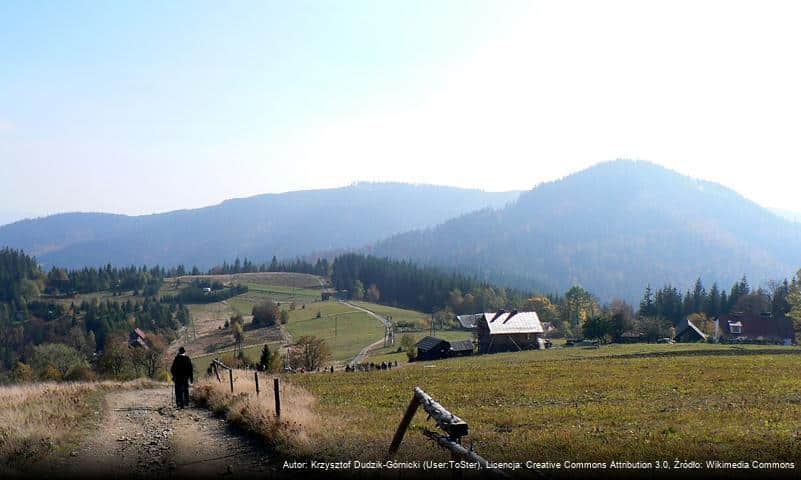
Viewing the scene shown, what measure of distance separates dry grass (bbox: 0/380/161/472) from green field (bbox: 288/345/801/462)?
6.79 meters

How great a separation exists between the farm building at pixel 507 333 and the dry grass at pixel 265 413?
80792mm

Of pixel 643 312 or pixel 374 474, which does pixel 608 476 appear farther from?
pixel 643 312

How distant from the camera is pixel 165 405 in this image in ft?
75.1

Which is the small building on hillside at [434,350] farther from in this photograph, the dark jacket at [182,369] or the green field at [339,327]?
the dark jacket at [182,369]


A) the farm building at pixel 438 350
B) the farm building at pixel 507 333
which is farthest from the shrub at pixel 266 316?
the farm building at pixel 507 333

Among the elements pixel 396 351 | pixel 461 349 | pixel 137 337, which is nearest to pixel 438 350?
pixel 461 349

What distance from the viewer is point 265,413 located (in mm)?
16266

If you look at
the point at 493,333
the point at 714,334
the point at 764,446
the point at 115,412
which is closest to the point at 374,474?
the point at 764,446

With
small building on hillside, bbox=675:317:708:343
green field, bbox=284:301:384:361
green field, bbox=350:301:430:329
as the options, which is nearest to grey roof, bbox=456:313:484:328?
green field, bbox=350:301:430:329

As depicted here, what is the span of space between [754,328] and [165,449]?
12341 cm

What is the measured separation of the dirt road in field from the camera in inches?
493

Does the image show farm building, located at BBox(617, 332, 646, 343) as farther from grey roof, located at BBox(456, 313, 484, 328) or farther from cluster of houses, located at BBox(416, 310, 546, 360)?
grey roof, located at BBox(456, 313, 484, 328)

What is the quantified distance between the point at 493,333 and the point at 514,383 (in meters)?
72.8

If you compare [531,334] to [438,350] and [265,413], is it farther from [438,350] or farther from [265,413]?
[265,413]
